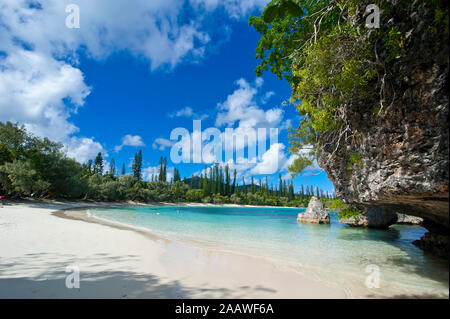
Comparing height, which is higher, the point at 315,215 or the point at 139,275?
the point at 139,275

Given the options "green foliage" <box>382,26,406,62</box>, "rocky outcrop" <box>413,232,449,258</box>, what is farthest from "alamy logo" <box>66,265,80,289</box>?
"rocky outcrop" <box>413,232,449,258</box>

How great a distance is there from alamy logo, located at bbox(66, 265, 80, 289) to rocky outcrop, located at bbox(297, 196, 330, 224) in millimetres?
25543

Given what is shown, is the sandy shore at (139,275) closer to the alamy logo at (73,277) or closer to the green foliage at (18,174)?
the alamy logo at (73,277)

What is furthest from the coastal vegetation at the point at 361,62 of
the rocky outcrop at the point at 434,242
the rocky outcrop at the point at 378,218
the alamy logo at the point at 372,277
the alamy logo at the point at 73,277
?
the rocky outcrop at the point at 378,218

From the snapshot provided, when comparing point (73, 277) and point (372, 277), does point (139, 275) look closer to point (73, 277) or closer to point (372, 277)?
point (73, 277)

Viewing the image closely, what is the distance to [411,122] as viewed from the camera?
479cm

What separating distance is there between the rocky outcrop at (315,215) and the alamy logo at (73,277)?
25.5 m

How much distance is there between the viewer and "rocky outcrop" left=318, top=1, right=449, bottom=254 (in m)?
3.99

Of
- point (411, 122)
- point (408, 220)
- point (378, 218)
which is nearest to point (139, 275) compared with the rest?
point (411, 122)

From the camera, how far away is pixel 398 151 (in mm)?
5359

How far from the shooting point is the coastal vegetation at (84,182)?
27.4m

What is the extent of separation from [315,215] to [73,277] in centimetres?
2619
